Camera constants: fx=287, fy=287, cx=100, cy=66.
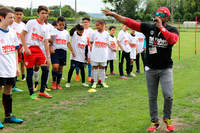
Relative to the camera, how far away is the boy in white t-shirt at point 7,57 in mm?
5570

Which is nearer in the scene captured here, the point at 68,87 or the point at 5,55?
the point at 5,55

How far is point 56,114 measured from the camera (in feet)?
21.5

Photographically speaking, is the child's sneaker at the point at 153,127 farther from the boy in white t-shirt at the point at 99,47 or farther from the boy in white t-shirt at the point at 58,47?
the boy in white t-shirt at the point at 58,47

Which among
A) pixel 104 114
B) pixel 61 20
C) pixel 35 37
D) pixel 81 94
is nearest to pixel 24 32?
pixel 35 37

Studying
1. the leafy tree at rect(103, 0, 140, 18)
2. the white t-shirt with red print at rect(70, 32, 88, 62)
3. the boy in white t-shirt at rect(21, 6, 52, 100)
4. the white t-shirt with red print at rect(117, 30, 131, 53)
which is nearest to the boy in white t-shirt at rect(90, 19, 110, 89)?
the white t-shirt with red print at rect(70, 32, 88, 62)

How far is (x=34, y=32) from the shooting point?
7.73 m

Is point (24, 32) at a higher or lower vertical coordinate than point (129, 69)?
higher

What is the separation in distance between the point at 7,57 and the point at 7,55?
4 centimetres

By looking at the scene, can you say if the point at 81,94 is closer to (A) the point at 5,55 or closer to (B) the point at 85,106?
(B) the point at 85,106

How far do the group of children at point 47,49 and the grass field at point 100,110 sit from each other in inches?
18.0

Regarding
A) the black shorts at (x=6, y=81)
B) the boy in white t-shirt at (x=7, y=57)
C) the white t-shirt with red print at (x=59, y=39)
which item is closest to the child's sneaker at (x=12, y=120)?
the boy in white t-shirt at (x=7, y=57)

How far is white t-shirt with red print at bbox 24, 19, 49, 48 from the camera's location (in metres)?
7.70

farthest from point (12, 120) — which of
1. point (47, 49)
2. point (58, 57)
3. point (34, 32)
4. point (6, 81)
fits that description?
point (58, 57)

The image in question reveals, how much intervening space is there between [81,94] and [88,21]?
3.61m
